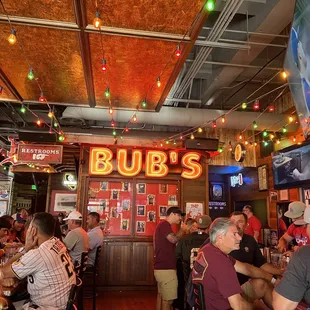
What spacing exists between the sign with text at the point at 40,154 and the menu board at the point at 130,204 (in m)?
1.08

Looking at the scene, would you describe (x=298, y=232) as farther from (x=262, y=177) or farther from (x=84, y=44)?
(x=262, y=177)

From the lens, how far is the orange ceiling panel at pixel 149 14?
334 centimetres

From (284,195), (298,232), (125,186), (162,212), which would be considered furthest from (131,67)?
(284,195)

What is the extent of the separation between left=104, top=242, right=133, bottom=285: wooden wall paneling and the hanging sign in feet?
19.7

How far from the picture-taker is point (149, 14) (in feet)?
11.6

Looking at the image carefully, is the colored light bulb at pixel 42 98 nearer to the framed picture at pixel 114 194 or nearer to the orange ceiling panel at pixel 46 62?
the orange ceiling panel at pixel 46 62

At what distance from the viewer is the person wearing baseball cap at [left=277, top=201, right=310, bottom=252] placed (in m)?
4.92

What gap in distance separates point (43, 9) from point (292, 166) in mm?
6124

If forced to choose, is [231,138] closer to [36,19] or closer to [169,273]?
[169,273]

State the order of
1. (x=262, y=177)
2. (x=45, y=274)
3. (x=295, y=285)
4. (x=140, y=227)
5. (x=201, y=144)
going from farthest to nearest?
(x=262, y=177)
(x=140, y=227)
(x=201, y=144)
(x=45, y=274)
(x=295, y=285)

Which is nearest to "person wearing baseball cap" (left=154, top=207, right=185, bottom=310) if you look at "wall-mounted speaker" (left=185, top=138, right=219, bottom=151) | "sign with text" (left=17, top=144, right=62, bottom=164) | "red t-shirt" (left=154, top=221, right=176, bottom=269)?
"red t-shirt" (left=154, top=221, right=176, bottom=269)

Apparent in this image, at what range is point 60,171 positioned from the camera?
45.0 ft

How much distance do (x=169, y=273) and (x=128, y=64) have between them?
3107 mm

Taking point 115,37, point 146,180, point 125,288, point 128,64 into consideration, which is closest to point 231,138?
point 146,180
